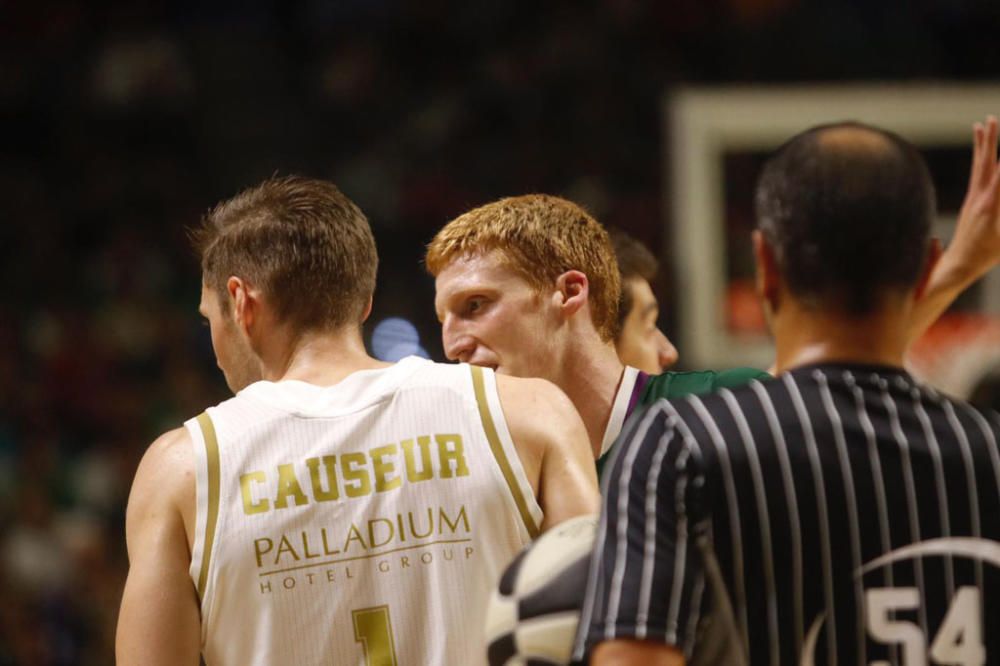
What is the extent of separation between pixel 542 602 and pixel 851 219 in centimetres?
71

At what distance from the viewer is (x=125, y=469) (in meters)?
8.05

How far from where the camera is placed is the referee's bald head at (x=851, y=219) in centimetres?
175

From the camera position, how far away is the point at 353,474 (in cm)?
249

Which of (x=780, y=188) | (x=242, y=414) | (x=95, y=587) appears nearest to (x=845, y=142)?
(x=780, y=188)

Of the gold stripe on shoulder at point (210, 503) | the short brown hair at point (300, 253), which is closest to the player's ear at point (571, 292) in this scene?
the short brown hair at point (300, 253)

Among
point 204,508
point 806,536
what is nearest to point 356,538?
point 204,508

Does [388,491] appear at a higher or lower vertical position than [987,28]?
lower

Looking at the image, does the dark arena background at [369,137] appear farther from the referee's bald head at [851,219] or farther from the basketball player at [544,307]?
the referee's bald head at [851,219]

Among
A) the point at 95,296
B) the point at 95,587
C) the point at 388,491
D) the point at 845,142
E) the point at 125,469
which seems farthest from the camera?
the point at 95,296

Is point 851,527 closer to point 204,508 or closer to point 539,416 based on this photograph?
point 539,416

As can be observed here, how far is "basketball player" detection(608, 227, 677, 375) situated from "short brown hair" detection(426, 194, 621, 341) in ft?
1.81

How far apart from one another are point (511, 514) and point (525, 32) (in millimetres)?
8075

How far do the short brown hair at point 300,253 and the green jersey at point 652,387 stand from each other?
0.85 metres

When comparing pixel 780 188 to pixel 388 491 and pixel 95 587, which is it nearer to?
pixel 388 491
